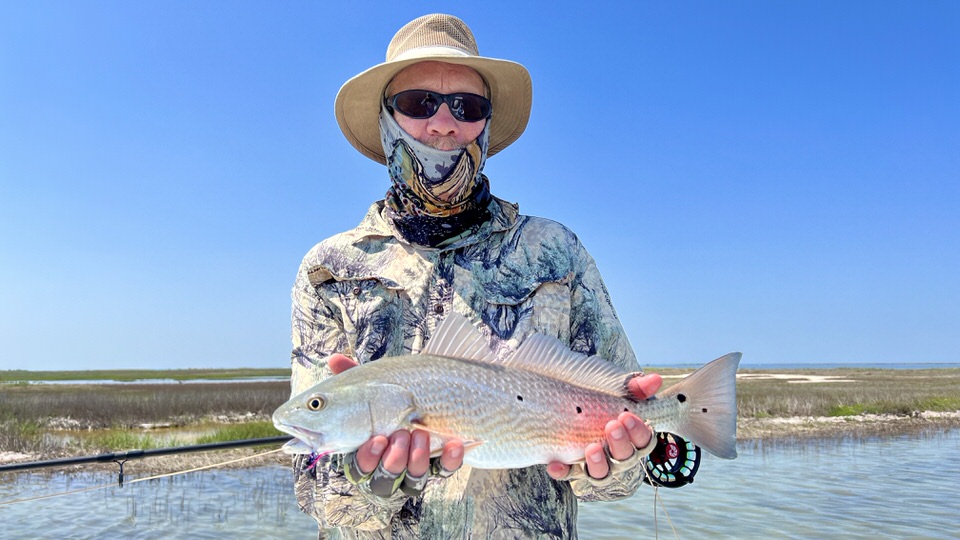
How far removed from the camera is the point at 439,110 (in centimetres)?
374

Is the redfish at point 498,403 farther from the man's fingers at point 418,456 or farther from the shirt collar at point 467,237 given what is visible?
the shirt collar at point 467,237

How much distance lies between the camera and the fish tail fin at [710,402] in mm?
3268

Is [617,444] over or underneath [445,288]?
underneath

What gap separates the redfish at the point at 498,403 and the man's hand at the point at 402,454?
0.07 metres

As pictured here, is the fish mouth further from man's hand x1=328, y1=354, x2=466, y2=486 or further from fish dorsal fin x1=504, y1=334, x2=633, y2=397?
fish dorsal fin x1=504, y1=334, x2=633, y2=397

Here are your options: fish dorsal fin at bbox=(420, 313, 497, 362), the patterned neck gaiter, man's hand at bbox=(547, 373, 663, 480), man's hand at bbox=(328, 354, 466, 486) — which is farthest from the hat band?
man's hand at bbox=(547, 373, 663, 480)

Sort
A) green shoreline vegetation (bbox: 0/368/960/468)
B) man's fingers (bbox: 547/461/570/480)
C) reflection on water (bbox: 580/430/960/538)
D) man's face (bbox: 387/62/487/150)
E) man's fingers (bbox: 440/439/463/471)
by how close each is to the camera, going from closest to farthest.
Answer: man's fingers (bbox: 440/439/463/471) → man's fingers (bbox: 547/461/570/480) → man's face (bbox: 387/62/487/150) → reflection on water (bbox: 580/430/960/538) → green shoreline vegetation (bbox: 0/368/960/468)

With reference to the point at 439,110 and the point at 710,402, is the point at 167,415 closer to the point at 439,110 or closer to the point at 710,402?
the point at 439,110

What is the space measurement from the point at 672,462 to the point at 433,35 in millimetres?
3096

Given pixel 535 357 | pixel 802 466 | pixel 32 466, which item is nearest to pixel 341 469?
pixel 535 357

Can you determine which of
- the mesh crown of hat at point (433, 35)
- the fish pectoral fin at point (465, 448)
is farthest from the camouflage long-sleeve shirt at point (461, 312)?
the mesh crown of hat at point (433, 35)

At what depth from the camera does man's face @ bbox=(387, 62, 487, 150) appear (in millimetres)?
3727

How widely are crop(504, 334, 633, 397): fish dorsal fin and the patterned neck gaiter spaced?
79cm

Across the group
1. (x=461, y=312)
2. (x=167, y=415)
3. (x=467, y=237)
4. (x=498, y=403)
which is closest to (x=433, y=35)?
(x=467, y=237)
